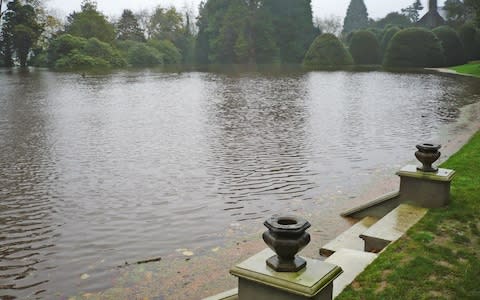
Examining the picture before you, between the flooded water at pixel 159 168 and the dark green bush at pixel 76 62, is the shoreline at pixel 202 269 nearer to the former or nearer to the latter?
the flooded water at pixel 159 168

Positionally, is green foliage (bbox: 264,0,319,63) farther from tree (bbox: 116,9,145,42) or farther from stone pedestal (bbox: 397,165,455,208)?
stone pedestal (bbox: 397,165,455,208)

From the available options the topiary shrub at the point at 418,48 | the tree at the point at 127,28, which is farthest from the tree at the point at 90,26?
the topiary shrub at the point at 418,48

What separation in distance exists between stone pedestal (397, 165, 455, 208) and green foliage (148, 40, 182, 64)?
212 feet

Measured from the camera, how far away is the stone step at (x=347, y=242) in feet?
18.3

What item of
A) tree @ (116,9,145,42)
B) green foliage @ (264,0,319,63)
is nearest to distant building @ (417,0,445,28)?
green foliage @ (264,0,319,63)

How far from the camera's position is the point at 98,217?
7.03m

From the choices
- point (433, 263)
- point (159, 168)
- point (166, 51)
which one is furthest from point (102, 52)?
point (433, 263)

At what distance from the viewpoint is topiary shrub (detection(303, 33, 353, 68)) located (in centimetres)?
5700

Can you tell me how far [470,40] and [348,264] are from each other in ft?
185

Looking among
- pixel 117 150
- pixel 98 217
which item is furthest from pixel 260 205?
pixel 117 150

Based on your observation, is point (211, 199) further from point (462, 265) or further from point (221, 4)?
point (221, 4)

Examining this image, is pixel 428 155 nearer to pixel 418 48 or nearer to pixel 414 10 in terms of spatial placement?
pixel 418 48

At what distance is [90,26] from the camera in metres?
61.8

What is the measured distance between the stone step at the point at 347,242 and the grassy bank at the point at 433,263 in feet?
2.36
